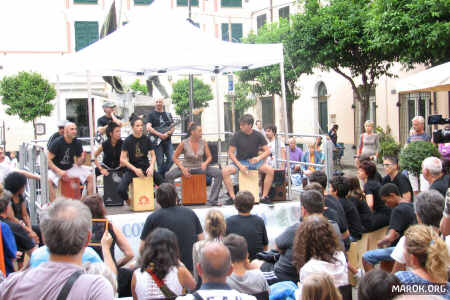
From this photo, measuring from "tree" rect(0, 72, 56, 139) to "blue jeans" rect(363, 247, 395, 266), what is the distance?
966 inches

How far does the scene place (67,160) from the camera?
321 inches

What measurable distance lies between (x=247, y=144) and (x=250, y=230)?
3.47 m

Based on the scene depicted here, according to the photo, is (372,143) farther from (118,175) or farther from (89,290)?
(89,290)

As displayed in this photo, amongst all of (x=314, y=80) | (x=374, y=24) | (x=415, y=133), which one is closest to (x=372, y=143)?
(x=415, y=133)

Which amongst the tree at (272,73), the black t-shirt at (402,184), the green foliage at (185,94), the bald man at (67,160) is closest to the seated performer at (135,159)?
the bald man at (67,160)

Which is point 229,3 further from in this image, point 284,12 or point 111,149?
point 111,149

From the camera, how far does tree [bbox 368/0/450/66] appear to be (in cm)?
1189

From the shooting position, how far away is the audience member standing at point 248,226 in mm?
5125

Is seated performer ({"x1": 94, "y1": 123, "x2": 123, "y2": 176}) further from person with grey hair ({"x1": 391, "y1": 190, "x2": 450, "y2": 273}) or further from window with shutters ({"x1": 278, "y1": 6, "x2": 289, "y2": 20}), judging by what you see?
window with shutters ({"x1": 278, "y1": 6, "x2": 289, "y2": 20})

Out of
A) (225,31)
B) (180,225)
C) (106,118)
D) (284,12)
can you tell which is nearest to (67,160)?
(106,118)

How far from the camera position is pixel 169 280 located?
148 inches

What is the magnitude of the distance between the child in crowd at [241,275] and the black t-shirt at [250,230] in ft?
4.07

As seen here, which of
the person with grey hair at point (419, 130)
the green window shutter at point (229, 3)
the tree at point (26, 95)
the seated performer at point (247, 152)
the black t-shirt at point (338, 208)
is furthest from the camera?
the green window shutter at point (229, 3)

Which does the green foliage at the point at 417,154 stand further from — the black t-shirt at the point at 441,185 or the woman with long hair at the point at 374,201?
the black t-shirt at the point at 441,185
